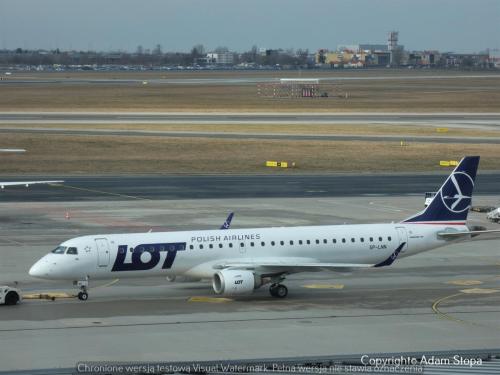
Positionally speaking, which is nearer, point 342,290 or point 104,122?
point 342,290

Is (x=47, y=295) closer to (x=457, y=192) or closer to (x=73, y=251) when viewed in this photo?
(x=73, y=251)

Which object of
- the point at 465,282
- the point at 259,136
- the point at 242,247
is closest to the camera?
the point at 242,247

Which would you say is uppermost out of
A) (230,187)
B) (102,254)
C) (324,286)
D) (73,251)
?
(73,251)

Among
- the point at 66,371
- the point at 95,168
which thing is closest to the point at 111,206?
the point at 95,168

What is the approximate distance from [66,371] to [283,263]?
1841cm

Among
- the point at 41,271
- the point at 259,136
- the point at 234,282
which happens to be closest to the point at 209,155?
the point at 259,136

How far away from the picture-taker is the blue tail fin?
161ft

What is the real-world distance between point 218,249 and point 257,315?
16.8ft

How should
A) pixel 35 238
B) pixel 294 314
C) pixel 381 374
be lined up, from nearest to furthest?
pixel 381 374
pixel 294 314
pixel 35 238

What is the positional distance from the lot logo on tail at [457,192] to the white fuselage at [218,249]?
97 cm

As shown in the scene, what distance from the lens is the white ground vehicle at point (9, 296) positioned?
42844 mm

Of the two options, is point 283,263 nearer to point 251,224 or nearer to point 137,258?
point 137,258

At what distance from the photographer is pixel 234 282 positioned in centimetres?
4366

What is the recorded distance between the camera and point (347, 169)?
97.3 metres
